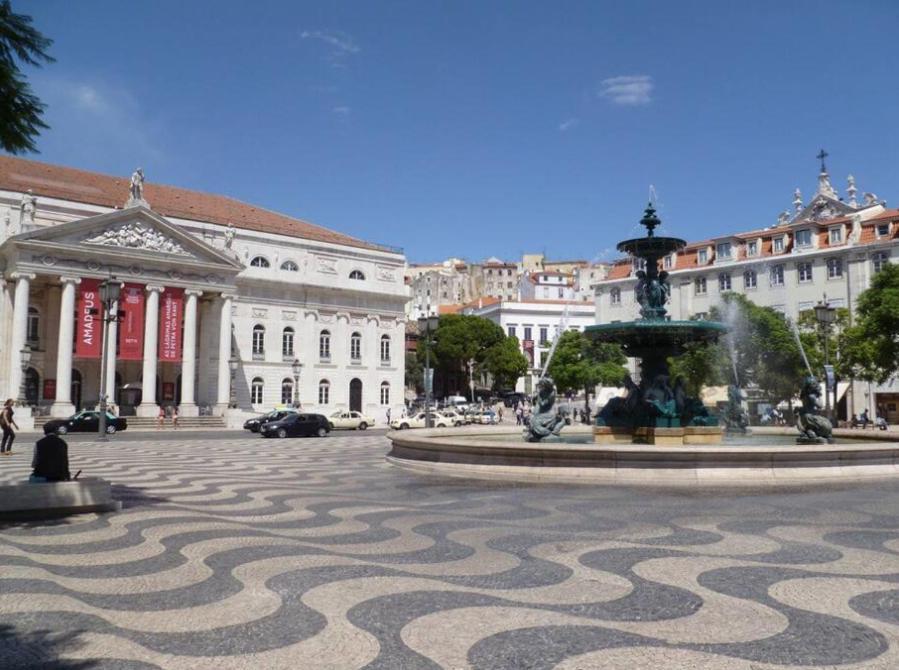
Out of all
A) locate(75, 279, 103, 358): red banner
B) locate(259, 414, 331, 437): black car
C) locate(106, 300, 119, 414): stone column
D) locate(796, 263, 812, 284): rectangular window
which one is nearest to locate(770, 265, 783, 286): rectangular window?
locate(796, 263, 812, 284): rectangular window

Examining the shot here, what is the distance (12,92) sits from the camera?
7.60 m

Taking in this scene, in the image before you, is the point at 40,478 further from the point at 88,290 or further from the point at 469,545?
the point at 88,290

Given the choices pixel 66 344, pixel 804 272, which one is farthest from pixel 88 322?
pixel 804 272

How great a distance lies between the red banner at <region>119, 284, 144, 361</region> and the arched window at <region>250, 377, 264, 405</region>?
9.68m

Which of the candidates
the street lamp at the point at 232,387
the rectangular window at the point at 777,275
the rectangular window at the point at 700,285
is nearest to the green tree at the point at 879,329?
the rectangular window at the point at 777,275

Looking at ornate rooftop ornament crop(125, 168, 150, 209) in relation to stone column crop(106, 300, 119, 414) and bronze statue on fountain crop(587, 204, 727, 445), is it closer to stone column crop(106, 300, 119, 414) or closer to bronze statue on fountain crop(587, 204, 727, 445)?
stone column crop(106, 300, 119, 414)

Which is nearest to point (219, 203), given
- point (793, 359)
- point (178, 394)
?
point (178, 394)

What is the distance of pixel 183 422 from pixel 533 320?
47.8 meters

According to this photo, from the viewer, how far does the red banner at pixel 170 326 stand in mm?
48250

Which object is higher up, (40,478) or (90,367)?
(90,367)

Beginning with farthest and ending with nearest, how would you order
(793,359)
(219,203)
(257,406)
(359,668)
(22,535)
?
(219,203)
(257,406)
(793,359)
(22,535)
(359,668)

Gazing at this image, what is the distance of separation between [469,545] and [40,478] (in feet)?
18.7

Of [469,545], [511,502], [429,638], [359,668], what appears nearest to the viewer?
[359,668]

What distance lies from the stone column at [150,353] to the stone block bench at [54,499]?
39.2m
